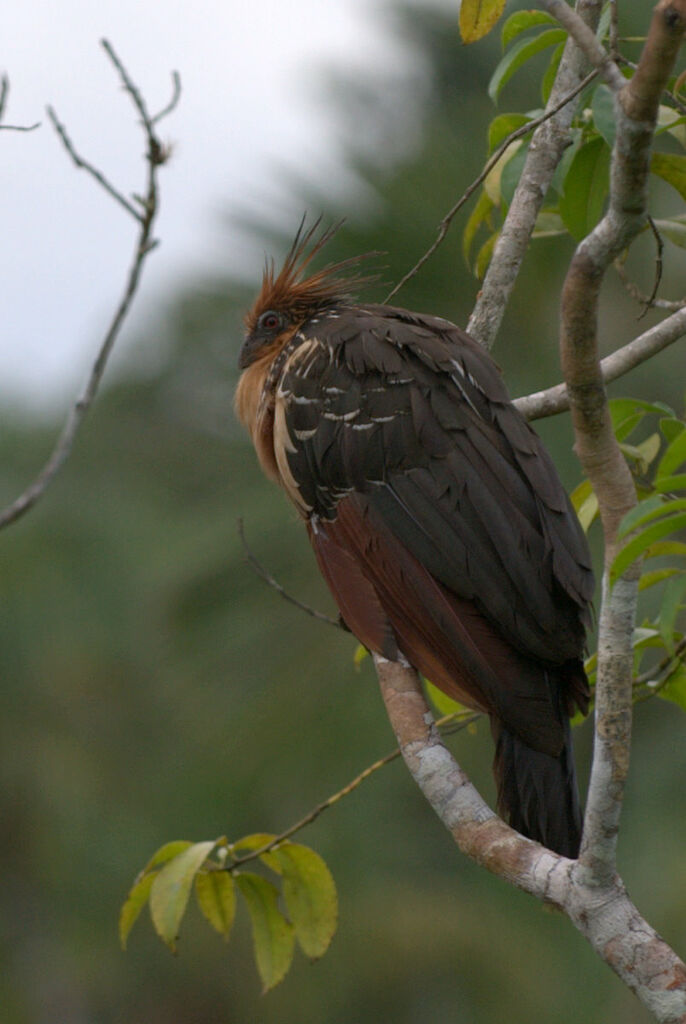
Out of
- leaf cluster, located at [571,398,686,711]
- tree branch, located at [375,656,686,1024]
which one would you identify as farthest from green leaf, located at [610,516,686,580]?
tree branch, located at [375,656,686,1024]

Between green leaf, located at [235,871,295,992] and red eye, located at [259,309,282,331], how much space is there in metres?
1.71

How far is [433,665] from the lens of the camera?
9.37 ft

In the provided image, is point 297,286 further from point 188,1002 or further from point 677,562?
point 188,1002

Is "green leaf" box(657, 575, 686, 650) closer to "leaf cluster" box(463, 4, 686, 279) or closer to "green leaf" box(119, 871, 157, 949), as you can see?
"leaf cluster" box(463, 4, 686, 279)

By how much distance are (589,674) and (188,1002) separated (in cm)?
1065

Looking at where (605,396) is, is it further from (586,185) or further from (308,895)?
(308,895)

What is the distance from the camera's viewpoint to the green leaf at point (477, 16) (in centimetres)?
261

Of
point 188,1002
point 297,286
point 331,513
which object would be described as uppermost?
point 297,286

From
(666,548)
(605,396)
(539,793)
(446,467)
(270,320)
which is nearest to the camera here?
(605,396)

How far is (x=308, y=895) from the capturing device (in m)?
2.74

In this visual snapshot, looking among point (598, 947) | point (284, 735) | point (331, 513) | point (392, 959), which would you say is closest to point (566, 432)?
point (284, 735)

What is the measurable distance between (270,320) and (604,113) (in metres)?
1.69

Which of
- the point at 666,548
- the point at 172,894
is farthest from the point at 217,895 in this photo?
the point at 666,548

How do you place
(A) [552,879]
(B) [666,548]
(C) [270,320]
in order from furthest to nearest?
(C) [270,320] < (B) [666,548] < (A) [552,879]
